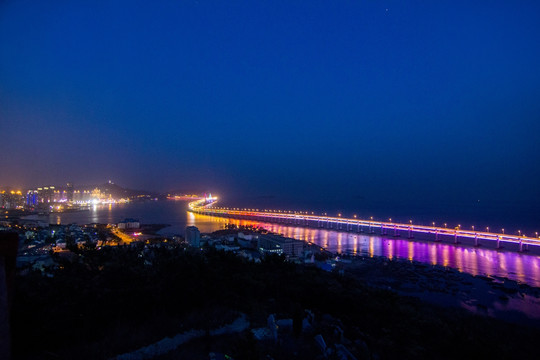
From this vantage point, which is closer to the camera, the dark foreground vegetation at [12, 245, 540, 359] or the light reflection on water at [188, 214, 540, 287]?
the dark foreground vegetation at [12, 245, 540, 359]

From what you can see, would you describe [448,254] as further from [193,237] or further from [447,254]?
[193,237]

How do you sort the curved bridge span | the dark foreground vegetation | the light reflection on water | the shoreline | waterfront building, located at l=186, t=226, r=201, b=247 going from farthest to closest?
the curved bridge span, waterfront building, located at l=186, t=226, r=201, b=247, the light reflection on water, the shoreline, the dark foreground vegetation

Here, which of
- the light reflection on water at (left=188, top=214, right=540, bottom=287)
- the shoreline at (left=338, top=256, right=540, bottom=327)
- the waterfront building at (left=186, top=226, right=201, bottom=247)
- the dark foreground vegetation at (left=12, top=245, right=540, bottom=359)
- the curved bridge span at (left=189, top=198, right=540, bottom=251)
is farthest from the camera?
the curved bridge span at (left=189, top=198, right=540, bottom=251)

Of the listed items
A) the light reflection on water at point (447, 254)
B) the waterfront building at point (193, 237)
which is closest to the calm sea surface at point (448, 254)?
the light reflection on water at point (447, 254)

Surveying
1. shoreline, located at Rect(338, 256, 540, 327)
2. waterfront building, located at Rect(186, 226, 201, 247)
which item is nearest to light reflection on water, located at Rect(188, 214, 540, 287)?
shoreline, located at Rect(338, 256, 540, 327)

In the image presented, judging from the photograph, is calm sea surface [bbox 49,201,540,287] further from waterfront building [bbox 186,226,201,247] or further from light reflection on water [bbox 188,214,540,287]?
waterfront building [bbox 186,226,201,247]

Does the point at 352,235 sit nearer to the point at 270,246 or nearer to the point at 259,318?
the point at 270,246

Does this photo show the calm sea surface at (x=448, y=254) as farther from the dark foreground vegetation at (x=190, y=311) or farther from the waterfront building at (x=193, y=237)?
the dark foreground vegetation at (x=190, y=311)
